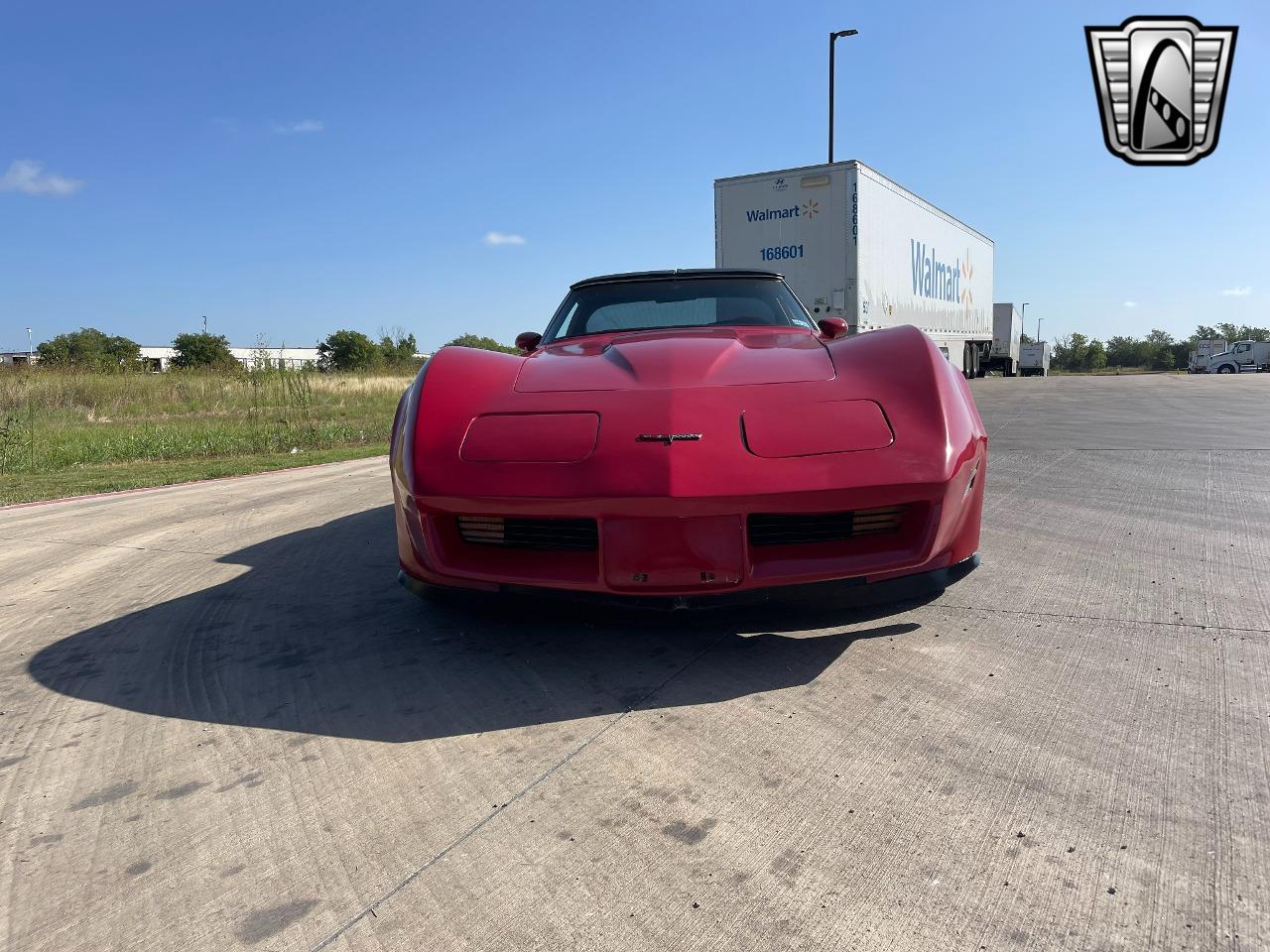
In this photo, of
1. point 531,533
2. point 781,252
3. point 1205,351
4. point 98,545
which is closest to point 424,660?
point 531,533

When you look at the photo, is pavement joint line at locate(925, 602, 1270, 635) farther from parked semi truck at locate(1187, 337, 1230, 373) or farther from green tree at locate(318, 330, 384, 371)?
green tree at locate(318, 330, 384, 371)

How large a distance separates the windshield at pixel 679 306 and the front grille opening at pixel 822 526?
5.24 feet

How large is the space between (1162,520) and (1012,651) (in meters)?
2.27

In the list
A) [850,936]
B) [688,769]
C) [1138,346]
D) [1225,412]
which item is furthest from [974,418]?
[1138,346]

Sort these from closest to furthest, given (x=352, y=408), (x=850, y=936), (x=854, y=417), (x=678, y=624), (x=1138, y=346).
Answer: (x=850, y=936) < (x=854, y=417) < (x=678, y=624) < (x=352, y=408) < (x=1138, y=346)

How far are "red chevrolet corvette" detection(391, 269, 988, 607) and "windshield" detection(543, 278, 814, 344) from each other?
1.05 m

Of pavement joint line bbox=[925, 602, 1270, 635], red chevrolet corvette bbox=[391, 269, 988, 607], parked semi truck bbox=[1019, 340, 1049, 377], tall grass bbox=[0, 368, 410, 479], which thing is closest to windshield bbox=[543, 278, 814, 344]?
red chevrolet corvette bbox=[391, 269, 988, 607]

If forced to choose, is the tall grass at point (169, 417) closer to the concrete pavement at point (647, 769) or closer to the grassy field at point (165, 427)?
the grassy field at point (165, 427)

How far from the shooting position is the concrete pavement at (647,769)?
139cm

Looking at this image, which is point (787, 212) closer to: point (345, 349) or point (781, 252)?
point (781, 252)

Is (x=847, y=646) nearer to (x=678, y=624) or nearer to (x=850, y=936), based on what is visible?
(x=678, y=624)

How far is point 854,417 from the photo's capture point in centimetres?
232

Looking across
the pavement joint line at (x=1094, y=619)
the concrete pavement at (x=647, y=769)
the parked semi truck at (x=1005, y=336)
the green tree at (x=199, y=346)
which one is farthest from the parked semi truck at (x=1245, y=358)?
the green tree at (x=199, y=346)

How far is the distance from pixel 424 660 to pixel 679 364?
125cm
